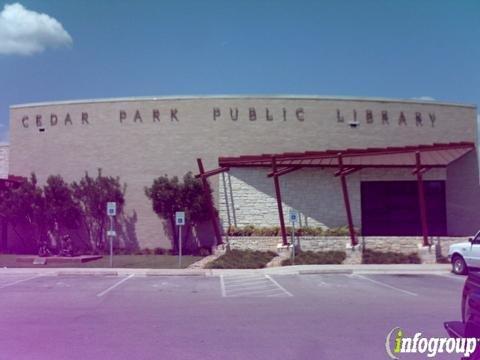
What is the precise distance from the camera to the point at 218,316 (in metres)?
10.9

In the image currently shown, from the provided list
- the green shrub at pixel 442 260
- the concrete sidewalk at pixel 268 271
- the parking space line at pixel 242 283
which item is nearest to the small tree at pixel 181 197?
the concrete sidewalk at pixel 268 271

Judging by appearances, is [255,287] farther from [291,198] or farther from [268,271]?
[291,198]

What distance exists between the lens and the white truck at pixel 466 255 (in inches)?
740

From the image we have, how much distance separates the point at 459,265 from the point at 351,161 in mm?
9288

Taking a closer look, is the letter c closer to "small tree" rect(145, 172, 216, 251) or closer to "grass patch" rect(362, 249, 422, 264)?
"small tree" rect(145, 172, 216, 251)

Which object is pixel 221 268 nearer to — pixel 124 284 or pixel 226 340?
pixel 124 284

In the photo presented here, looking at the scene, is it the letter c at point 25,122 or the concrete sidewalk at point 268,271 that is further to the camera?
the letter c at point 25,122

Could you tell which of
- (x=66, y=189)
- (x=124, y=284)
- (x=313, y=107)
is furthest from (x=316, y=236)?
(x=66, y=189)

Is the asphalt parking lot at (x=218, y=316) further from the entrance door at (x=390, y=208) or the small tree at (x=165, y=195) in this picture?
the entrance door at (x=390, y=208)

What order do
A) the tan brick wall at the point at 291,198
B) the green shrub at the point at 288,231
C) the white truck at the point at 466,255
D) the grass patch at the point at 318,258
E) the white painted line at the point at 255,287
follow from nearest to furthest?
the white painted line at the point at 255,287 < the white truck at the point at 466,255 < the grass patch at the point at 318,258 < the green shrub at the point at 288,231 < the tan brick wall at the point at 291,198

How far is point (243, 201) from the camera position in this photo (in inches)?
1118

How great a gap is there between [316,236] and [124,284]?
10.8 metres

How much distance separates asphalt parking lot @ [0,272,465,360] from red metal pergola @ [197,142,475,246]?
7.21 meters

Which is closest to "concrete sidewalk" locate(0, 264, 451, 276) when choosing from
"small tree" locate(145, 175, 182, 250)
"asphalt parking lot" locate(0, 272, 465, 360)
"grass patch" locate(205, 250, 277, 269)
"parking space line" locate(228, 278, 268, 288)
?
"grass patch" locate(205, 250, 277, 269)
